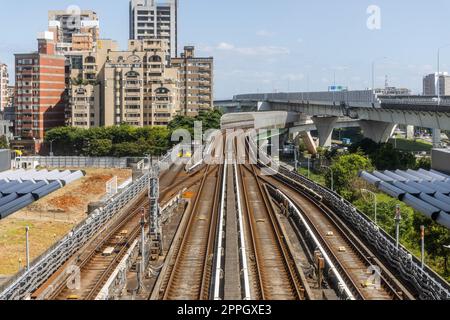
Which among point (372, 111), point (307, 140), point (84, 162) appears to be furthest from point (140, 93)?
→ point (372, 111)

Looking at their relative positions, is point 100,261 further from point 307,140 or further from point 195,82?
point 195,82

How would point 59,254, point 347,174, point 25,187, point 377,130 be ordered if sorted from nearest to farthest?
1. point 59,254
2. point 25,187
3. point 347,174
4. point 377,130

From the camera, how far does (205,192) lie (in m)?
34.3

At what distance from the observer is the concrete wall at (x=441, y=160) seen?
85.8 feet

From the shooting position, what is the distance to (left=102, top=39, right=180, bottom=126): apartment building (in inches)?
2950

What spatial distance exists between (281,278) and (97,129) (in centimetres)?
5333

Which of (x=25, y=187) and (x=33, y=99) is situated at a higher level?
(x=33, y=99)

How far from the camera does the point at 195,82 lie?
89125 millimetres

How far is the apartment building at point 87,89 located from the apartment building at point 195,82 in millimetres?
11753

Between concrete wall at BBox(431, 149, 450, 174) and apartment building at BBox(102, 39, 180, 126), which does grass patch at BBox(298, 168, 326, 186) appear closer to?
concrete wall at BBox(431, 149, 450, 174)

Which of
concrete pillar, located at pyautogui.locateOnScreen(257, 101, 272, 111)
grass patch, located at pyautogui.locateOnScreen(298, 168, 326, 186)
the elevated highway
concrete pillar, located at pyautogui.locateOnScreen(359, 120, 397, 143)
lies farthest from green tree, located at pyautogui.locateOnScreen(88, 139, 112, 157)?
concrete pillar, located at pyautogui.locateOnScreen(257, 101, 272, 111)

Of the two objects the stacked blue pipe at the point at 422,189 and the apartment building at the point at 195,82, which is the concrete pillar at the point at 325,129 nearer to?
the apartment building at the point at 195,82

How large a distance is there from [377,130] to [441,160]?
1424 inches

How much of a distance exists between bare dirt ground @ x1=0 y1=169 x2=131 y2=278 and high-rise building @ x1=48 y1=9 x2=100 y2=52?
6005 centimetres
